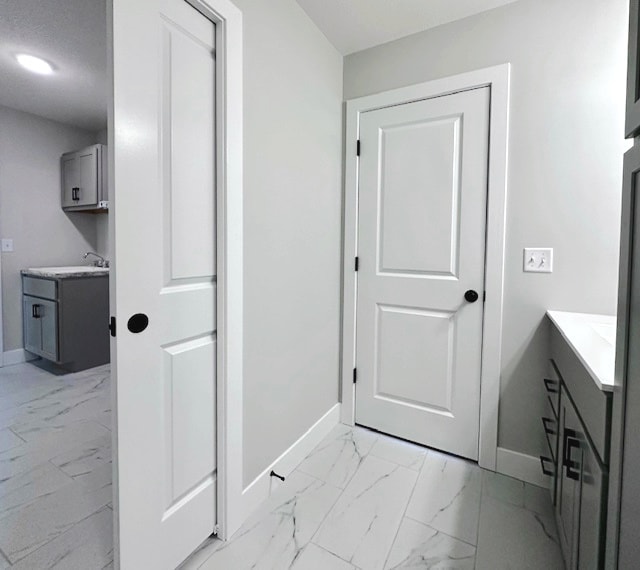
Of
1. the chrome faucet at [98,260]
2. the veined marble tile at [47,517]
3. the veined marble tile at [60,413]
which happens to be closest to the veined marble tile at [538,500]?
the veined marble tile at [47,517]

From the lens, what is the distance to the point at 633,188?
68 cm

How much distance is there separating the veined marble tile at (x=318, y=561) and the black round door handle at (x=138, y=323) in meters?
1.01

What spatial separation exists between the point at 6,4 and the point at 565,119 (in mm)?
2950

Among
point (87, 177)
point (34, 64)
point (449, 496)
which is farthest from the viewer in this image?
point (87, 177)

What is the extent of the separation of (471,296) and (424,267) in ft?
0.97

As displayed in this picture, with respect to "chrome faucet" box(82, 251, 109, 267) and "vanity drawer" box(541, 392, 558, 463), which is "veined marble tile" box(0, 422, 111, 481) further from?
"vanity drawer" box(541, 392, 558, 463)

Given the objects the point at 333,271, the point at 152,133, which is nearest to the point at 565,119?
the point at 333,271

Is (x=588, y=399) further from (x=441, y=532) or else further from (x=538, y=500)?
(x=538, y=500)

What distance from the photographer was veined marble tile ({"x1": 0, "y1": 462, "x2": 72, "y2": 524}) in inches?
60.5

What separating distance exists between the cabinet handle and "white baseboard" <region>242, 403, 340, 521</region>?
3.91 feet

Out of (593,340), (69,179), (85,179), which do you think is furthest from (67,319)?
(593,340)

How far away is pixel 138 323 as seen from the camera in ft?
3.38

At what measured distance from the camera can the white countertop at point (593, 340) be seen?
821mm

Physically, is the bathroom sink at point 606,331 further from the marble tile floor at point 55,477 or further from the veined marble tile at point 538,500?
the marble tile floor at point 55,477
